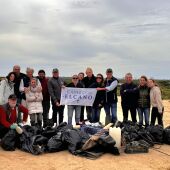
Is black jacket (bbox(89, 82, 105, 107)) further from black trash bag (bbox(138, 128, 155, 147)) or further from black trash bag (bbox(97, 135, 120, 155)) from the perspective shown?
black trash bag (bbox(97, 135, 120, 155))

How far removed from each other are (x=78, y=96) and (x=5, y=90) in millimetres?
2341

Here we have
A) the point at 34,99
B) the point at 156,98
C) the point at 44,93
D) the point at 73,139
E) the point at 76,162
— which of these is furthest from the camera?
the point at 44,93

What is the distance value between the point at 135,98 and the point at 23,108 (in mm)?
3560

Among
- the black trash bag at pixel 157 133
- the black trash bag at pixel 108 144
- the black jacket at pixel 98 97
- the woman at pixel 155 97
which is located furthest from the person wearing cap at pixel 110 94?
the black trash bag at pixel 108 144

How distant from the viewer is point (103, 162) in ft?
26.7

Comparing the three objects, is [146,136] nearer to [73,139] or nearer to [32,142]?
[73,139]

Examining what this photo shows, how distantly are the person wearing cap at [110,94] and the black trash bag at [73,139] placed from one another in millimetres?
2240

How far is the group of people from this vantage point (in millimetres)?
10469

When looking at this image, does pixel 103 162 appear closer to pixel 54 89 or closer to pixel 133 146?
pixel 133 146

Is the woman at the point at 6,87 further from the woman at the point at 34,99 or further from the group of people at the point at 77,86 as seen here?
the woman at the point at 34,99

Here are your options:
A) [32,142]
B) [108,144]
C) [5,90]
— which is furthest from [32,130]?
[108,144]

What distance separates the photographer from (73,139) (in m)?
8.91

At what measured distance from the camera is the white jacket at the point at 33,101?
10.5 metres

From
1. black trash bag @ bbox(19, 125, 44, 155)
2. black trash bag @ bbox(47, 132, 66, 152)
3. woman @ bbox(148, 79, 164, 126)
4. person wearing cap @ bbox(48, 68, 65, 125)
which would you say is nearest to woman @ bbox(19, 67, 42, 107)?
person wearing cap @ bbox(48, 68, 65, 125)
